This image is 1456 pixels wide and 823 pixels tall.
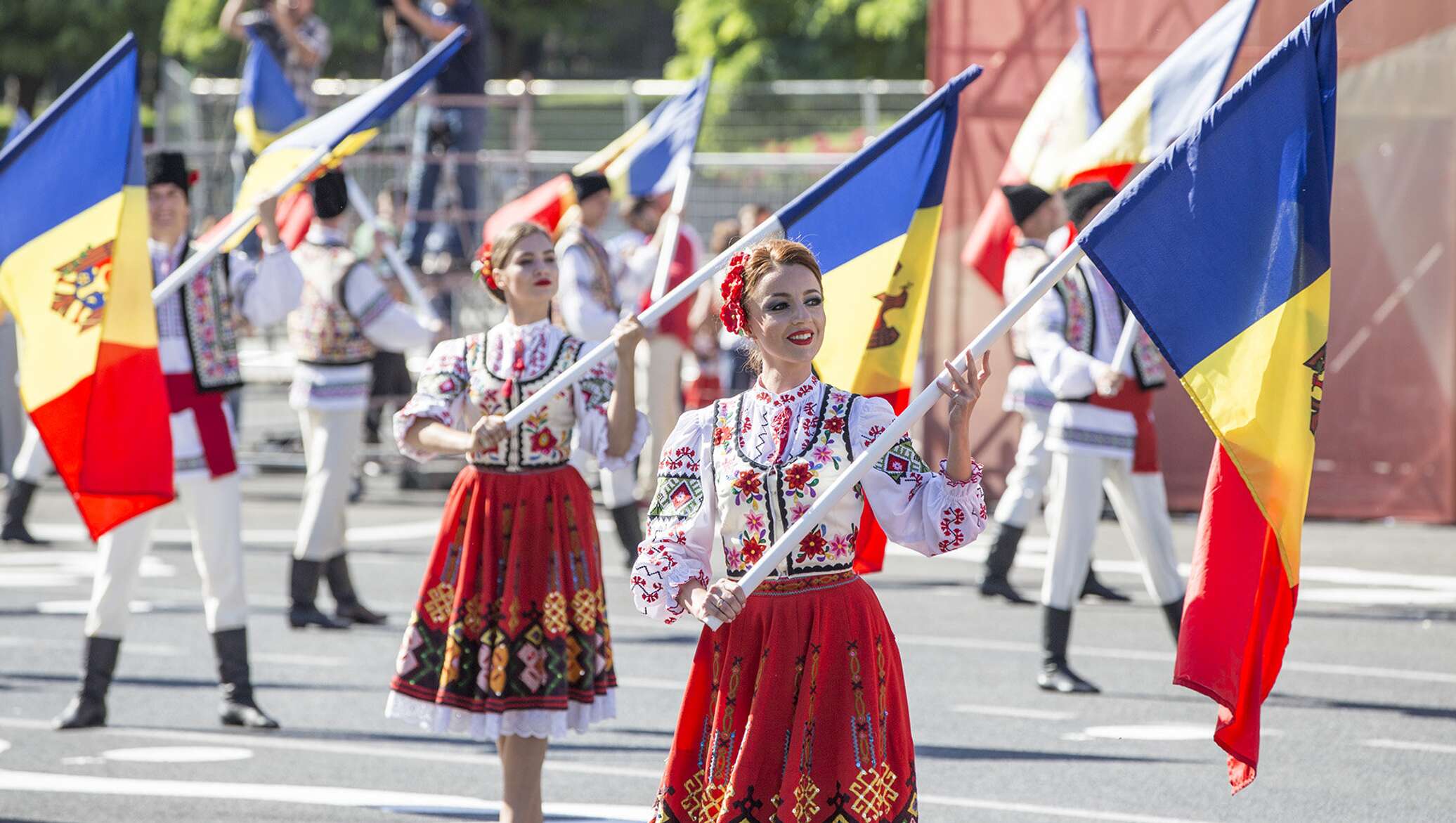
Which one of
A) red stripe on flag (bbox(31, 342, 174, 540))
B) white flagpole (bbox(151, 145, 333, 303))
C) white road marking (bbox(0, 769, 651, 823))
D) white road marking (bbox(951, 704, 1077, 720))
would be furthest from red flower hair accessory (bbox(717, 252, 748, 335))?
white road marking (bbox(951, 704, 1077, 720))

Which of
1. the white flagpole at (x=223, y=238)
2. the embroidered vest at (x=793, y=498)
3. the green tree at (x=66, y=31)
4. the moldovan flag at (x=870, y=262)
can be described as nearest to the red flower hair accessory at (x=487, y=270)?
the moldovan flag at (x=870, y=262)

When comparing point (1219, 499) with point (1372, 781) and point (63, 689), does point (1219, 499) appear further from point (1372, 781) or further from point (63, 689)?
point (63, 689)

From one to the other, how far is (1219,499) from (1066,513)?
324cm

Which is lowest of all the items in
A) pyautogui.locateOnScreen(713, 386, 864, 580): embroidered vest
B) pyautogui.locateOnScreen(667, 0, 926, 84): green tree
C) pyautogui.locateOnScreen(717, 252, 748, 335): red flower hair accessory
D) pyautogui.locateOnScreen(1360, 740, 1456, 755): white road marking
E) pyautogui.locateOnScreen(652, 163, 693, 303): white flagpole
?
pyautogui.locateOnScreen(1360, 740, 1456, 755): white road marking

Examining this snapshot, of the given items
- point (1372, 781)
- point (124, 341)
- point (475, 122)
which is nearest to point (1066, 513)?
point (1372, 781)

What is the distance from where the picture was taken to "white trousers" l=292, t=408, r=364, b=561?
378 inches

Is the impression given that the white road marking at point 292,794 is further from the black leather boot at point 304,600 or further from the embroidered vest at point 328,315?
the embroidered vest at point 328,315

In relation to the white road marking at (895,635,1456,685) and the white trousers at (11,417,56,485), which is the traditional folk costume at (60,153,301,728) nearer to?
the white road marking at (895,635,1456,685)

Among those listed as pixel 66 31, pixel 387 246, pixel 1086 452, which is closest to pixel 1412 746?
pixel 1086 452

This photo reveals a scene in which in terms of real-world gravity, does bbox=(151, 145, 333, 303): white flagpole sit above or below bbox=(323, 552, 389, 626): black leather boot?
above

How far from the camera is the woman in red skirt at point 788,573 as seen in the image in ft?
14.2

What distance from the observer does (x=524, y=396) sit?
19.7 feet

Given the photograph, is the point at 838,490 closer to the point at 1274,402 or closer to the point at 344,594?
the point at 1274,402

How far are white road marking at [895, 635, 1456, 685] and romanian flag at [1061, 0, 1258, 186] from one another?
7.30 feet
